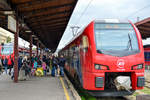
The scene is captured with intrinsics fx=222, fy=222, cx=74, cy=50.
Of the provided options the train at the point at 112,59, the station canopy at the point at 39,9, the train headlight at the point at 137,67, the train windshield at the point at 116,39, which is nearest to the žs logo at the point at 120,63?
the train at the point at 112,59

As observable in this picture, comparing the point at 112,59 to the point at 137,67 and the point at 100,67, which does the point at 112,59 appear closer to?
the point at 100,67

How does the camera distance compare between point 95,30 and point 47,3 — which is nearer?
point 95,30

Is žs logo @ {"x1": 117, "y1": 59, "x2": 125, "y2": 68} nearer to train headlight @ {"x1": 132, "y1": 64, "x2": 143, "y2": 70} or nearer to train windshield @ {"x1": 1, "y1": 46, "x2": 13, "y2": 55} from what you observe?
train headlight @ {"x1": 132, "y1": 64, "x2": 143, "y2": 70}

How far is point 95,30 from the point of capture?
7609 millimetres

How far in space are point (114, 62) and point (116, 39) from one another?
34.7 inches

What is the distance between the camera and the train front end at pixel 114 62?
23.4 feet

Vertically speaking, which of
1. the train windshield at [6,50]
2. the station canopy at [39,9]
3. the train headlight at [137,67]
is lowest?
the train headlight at [137,67]

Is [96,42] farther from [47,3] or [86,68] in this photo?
[47,3]

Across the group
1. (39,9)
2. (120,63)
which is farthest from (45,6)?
(120,63)

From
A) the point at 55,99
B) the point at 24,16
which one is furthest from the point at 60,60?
the point at 55,99

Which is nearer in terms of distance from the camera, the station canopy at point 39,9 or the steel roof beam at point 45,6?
the station canopy at point 39,9

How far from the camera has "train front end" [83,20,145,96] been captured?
281 inches

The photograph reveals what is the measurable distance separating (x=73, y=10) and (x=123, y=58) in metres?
6.70

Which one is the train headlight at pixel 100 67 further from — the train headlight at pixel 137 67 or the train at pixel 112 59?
the train headlight at pixel 137 67
